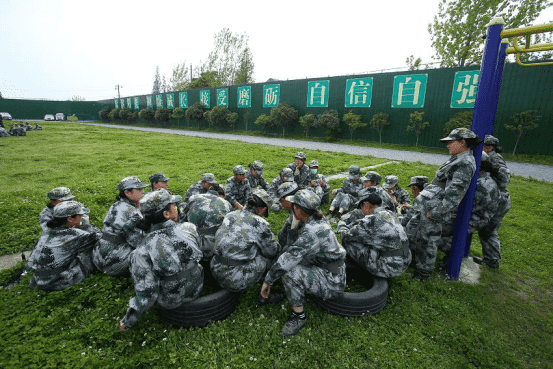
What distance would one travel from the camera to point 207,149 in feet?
56.5

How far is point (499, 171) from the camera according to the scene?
4391mm

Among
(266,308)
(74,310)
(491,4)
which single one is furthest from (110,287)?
(491,4)

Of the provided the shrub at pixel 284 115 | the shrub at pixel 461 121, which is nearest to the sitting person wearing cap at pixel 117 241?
the shrub at pixel 461 121

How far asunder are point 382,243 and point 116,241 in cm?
367

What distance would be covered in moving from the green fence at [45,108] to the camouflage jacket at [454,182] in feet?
226

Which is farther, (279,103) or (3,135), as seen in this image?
(279,103)

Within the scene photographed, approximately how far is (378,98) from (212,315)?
21159 mm

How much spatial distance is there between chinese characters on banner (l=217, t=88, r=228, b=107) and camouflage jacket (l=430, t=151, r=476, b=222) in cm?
3088

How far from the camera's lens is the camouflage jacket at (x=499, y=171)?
4378 mm

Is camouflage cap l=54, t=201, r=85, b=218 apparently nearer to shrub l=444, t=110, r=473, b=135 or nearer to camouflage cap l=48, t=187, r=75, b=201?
camouflage cap l=48, t=187, r=75, b=201

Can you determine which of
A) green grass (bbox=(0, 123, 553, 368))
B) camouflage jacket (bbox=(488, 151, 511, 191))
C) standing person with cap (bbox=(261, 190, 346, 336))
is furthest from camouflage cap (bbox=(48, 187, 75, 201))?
camouflage jacket (bbox=(488, 151, 511, 191))

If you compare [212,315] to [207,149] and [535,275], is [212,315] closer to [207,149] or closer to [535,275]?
[535,275]

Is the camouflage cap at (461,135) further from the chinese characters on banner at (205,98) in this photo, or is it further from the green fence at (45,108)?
the green fence at (45,108)

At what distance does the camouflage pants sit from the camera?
3.15 metres
